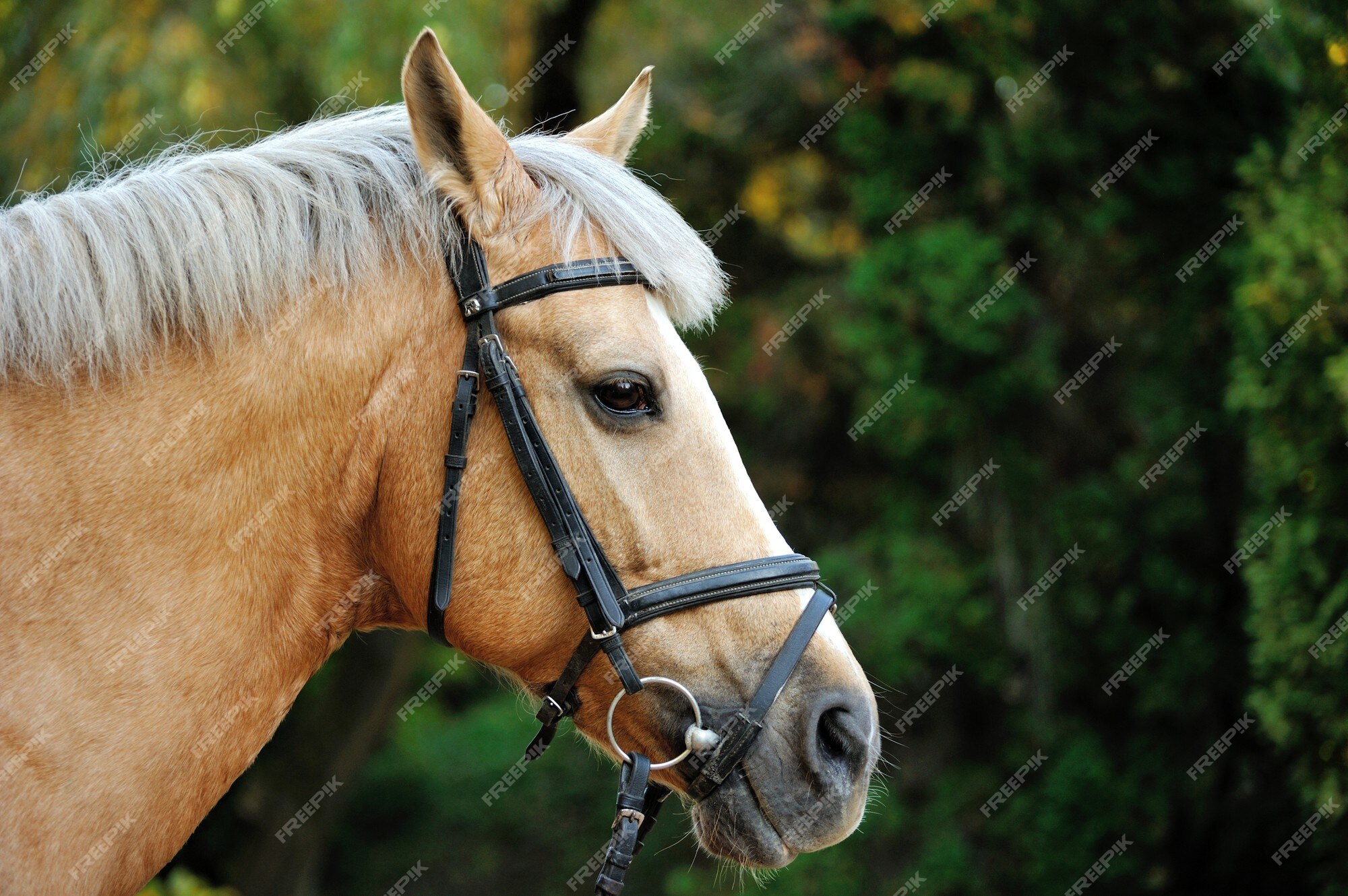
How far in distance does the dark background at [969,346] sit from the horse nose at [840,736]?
3149mm

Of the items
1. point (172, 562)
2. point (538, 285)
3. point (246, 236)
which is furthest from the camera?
point (538, 285)

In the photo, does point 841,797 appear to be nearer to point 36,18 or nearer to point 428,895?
point 36,18

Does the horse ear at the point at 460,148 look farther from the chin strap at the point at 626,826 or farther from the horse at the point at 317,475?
the chin strap at the point at 626,826

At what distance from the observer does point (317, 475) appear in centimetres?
208

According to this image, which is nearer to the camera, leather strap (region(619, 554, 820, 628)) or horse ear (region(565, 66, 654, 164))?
leather strap (region(619, 554, 820, 628))

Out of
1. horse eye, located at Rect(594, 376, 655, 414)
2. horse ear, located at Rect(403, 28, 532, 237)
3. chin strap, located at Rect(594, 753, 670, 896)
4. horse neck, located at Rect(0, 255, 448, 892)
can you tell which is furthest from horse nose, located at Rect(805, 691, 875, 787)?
horse ear, located at Rect(403, 28, 532, 237)

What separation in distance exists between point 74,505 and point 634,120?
1.79m

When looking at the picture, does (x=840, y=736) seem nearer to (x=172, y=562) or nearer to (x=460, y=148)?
(x=172, y=562)

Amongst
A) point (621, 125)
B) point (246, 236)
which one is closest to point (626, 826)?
point (246, 236)

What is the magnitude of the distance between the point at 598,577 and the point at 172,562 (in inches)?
34.2

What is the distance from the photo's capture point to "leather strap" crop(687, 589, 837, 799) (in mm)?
2059

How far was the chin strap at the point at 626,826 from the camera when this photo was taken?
209cm

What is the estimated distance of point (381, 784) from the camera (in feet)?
40.9

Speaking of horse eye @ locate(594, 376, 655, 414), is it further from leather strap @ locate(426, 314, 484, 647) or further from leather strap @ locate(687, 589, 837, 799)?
leather strap @ locate(687, 589, 837, 799)
